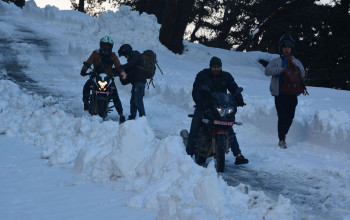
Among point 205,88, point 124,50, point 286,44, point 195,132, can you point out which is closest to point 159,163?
point 205,88

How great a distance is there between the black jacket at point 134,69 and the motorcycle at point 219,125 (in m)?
3.74

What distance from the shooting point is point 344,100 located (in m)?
12.9

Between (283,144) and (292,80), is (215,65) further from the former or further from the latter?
(283,144)

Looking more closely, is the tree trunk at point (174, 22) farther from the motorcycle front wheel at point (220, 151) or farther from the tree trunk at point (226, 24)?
the motorcycle front wheel at point (220, 151)

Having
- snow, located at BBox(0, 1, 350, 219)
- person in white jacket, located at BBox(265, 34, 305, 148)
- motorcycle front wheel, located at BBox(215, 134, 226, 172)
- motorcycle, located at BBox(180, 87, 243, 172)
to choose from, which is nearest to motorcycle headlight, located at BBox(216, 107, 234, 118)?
motorcycle, located at BBox(180, 87, 243, 172)

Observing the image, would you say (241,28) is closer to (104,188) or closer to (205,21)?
(205,21)

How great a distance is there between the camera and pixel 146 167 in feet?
17.3

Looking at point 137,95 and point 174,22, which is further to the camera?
point 174,22

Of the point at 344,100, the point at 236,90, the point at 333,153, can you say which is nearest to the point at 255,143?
the point at 333,153

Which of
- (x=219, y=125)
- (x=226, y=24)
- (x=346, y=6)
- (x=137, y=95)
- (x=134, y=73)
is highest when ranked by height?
(x=346, y=6)

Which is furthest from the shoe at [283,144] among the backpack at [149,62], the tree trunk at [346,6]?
the tree trunk at [346,6]

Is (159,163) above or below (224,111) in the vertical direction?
below

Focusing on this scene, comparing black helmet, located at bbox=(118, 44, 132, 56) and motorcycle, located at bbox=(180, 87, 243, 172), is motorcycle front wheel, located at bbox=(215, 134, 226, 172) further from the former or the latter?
black helmet, located at bbox=(118, 44, 132, 56)

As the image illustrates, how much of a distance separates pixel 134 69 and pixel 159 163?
5.84m
